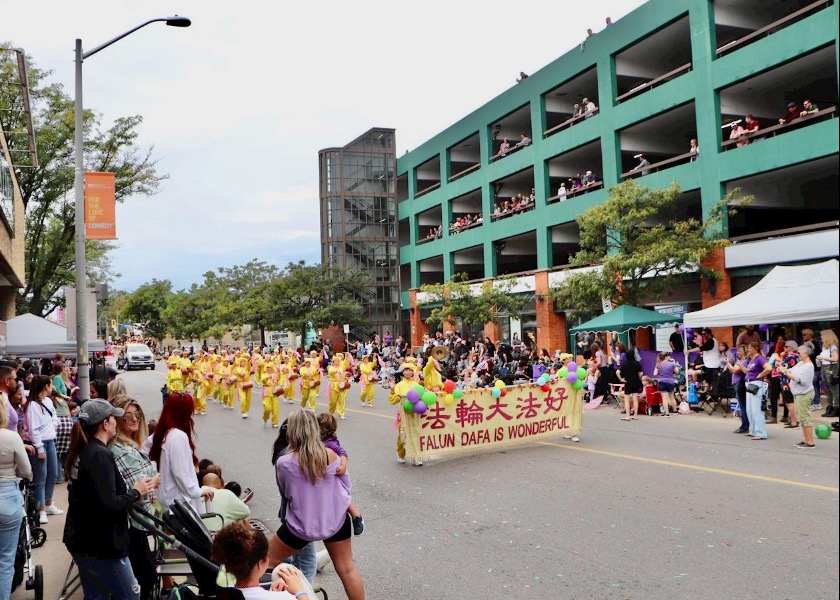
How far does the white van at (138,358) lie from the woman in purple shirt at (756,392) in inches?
1784

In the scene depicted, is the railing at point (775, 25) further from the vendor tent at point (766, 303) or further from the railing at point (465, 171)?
the railing at point (465, 171)

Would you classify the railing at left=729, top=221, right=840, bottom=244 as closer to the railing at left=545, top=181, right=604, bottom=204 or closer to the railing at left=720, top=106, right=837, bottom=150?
the railing at left=720, top=106, right=837, bottom=150

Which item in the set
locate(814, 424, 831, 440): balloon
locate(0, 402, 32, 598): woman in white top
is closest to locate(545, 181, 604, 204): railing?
locate(0, 402, 32, 598): woman in white top

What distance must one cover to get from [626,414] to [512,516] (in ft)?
29.1

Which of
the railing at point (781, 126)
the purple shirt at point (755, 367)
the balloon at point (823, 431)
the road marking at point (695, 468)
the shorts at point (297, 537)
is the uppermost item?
the railing at point (781, 126)

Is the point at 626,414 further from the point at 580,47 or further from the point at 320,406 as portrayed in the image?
the point at 580,47

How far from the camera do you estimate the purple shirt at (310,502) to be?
15.0 feet

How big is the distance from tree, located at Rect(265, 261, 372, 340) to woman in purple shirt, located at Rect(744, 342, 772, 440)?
3527 cm

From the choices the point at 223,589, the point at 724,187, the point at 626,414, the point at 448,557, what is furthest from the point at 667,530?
the point at 724,187

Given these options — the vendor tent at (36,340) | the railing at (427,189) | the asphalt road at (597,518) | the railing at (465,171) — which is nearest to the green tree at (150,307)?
the railing at (427,189)

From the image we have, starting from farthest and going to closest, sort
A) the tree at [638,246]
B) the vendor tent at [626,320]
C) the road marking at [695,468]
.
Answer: the tree at [638,246]
the vendor tent at [626,320]
the road marking at [695,468]

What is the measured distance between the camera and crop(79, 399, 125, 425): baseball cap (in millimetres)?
4191

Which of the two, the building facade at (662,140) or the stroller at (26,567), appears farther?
the building facade at (662,140)

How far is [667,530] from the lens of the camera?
6.73 metres
